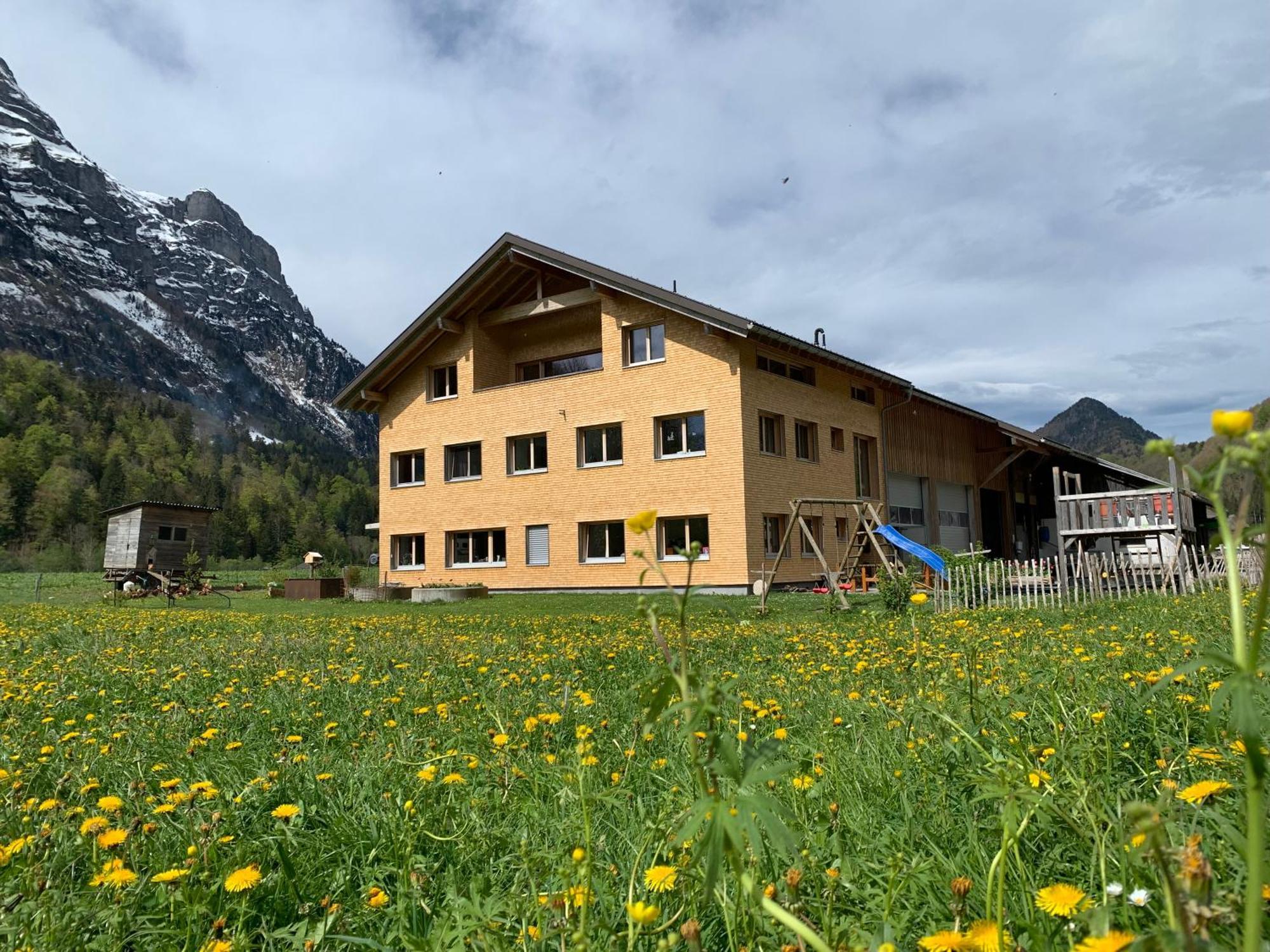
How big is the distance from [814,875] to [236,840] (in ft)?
5.48

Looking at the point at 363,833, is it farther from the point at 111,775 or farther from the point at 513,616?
the point at 513,616

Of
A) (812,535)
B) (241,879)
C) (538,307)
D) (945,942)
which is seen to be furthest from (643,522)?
(538,307)

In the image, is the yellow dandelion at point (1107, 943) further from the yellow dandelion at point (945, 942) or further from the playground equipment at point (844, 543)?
the playground equipment at point (844, 543)

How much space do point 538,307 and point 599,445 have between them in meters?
4.74

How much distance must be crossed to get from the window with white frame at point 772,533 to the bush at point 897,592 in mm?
9006

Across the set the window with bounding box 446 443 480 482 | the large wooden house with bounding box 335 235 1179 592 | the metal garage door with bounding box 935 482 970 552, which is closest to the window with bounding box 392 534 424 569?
the large wooden house with bounding box 335 235 1179 592

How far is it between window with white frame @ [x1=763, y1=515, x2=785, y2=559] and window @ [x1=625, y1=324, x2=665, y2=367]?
544 centimetres

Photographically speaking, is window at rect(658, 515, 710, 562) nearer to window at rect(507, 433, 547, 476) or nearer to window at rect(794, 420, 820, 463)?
window at rect(794, 420, 820, 463)

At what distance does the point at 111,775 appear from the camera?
3303mm

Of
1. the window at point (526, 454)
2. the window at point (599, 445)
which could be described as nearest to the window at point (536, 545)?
the window at point (526, 454)

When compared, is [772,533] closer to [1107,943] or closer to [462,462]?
[462,462]

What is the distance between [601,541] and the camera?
A: 24.4m

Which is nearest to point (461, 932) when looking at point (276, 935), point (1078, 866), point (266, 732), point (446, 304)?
point (276, 935)

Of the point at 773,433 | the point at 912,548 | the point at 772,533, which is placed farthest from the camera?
the point at 773,433
